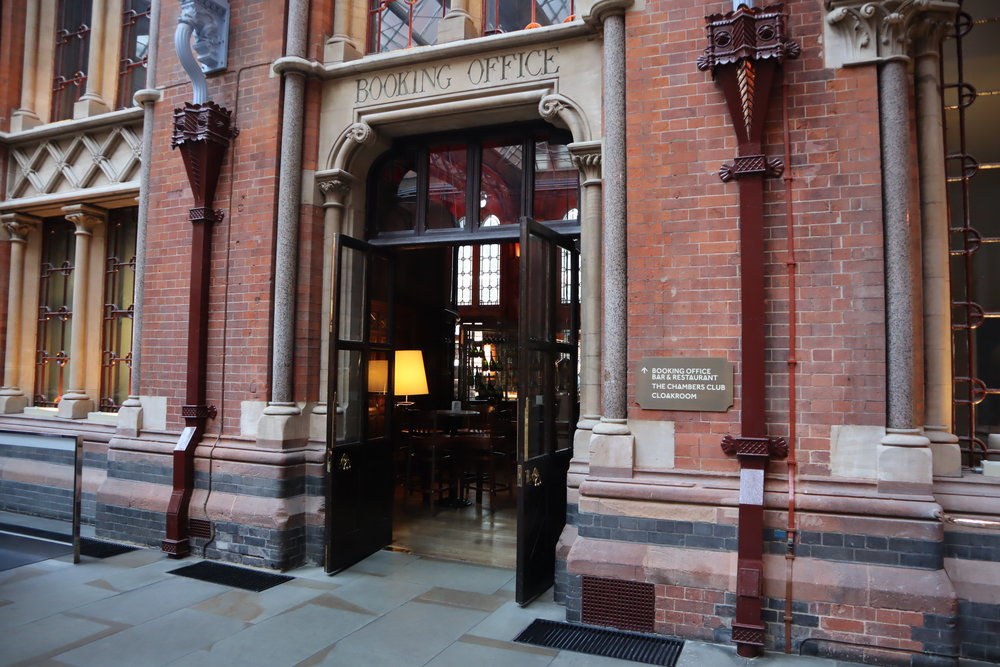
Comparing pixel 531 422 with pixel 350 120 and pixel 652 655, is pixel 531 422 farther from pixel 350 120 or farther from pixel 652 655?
pixel 350 120

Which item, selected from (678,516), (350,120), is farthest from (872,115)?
(350,120)

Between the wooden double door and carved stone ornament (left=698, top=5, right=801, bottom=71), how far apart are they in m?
1.82

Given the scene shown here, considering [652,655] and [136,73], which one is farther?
[136,73]

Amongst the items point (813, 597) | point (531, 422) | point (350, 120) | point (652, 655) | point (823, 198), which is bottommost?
point (652, 655)

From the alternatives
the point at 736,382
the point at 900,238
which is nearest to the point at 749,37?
the point at 900,238

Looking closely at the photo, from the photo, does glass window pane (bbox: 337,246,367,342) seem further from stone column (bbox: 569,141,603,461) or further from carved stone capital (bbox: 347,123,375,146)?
stone column (bbox: 569,141,603,461)

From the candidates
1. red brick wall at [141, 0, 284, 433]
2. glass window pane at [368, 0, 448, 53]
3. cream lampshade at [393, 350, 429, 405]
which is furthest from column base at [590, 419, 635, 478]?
cream lampshade at [393, 350, 429, 405]

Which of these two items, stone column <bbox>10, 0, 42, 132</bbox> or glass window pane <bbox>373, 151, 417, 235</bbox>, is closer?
glass window pane <bbox>373, 151, 417, 235</bbox>

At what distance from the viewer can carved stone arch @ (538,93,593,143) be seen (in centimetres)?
552

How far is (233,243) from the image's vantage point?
6637 mm

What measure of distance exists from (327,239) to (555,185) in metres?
2.30

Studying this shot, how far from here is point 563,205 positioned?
604cm

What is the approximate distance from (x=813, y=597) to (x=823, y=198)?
2661mm

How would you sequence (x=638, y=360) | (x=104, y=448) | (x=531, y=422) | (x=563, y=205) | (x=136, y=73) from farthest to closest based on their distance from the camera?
1. (x=136, y=73)
2. (x=104, y=448)
3. (x=563, y=205)
4. (x=531, y=422)
5. (x=638, y=360)
